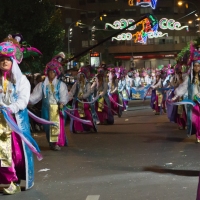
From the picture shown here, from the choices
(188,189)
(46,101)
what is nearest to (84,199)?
(188,189)

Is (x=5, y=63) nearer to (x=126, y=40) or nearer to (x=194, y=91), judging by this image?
(x=194, y=91)

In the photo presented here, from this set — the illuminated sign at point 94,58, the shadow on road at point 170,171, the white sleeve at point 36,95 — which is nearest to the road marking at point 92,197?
the shadow on road at point 170,171

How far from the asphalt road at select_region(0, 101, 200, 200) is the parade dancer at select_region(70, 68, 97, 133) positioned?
1.42 meters

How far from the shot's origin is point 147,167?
825 centimetres

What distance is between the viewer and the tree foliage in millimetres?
14642

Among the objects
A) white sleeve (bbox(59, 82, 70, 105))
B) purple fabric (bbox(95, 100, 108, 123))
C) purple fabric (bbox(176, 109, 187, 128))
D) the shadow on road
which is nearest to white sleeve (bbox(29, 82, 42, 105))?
white sleeve (bbox(59, 82, 70, 105))

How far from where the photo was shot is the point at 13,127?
6457 mm

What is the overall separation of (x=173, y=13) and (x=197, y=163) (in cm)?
7530

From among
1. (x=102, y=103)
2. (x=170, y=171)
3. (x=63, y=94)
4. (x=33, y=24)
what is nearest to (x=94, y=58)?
(x=102, y=103)

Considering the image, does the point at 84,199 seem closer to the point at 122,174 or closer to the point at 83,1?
the point at 122,174

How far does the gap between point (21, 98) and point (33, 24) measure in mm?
9067

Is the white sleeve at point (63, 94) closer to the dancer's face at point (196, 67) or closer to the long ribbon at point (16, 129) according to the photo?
the dancer's face at point (196, 67)

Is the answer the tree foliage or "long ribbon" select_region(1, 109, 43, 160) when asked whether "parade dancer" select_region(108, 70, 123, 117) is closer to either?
the tree foliage

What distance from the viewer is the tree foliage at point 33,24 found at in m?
14.6
